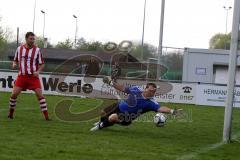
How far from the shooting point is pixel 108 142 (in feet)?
33.1

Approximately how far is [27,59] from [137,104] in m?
3.09

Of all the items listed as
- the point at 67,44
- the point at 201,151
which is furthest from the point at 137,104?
the point at 67,44

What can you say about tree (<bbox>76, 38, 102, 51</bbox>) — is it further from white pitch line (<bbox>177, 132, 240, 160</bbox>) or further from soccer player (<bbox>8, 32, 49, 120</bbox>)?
white pitch line (<bbox>177, 132, 240, 160</bbox>)

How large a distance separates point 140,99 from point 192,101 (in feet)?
51.9

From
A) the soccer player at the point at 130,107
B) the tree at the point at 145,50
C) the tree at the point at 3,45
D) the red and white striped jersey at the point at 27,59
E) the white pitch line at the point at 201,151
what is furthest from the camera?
the tree at the point at 3,45

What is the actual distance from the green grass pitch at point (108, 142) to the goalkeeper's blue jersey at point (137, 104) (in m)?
0.49

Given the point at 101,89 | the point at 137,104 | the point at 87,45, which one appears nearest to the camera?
the point at 137,104

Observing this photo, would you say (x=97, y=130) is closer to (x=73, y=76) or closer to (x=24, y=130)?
(x=24, y=130)

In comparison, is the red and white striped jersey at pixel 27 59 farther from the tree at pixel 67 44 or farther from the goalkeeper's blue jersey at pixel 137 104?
the tree at pixel 67 44

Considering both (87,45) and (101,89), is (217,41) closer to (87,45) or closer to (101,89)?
(87,45)

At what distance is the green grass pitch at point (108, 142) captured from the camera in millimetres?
8523

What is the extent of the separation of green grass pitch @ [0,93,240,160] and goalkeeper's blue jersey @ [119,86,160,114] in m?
0.49

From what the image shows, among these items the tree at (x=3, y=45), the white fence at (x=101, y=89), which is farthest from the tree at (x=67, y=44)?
the white fence at (x=101, y=89)

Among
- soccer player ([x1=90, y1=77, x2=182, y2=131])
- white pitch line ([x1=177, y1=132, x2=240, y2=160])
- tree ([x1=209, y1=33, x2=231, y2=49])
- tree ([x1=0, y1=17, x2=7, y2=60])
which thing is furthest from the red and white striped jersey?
tree ([x1=209, y1=33, x2=231, y2=49])
